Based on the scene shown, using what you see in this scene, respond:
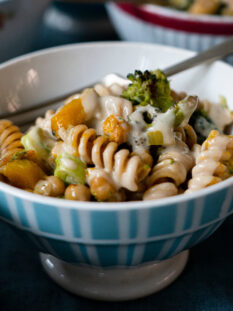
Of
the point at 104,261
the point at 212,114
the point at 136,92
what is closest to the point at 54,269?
the point at 104,261

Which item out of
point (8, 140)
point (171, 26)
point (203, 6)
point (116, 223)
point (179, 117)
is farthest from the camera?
point (203, 6)

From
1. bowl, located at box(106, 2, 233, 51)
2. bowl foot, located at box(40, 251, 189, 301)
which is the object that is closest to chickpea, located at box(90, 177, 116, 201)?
bowl foot, located at box(40, 251, 189, 301)

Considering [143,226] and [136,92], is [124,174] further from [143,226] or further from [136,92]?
[136,92]

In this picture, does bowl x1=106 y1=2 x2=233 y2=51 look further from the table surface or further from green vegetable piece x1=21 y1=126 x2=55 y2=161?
green vegetable piece x1=21 y1=126 x2=55 y2=161

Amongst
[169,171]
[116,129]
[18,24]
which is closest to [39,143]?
[116,129]

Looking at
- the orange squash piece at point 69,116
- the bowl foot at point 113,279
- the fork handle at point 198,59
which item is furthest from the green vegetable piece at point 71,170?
the fork handle at point 198,59

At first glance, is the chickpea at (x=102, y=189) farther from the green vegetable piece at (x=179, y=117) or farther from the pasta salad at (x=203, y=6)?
the pasta salad at (x=203, y=6)

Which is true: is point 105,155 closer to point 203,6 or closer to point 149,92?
point 149,92
